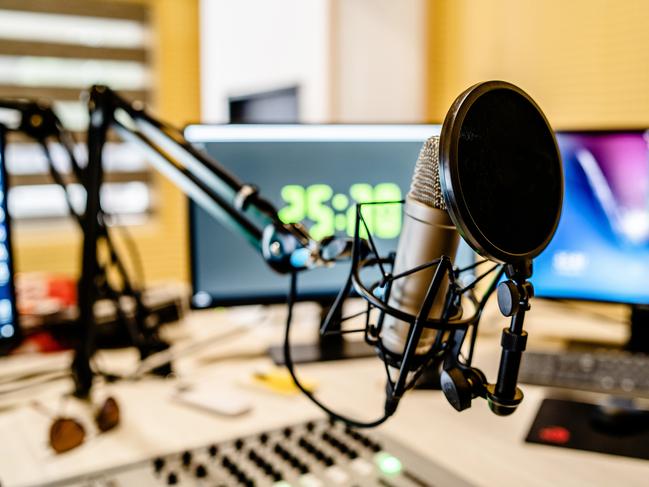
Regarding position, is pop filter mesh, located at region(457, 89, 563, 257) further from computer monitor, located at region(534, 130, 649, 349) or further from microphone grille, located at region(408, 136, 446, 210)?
computer monitor, located at region(534, 130, 649, 349)

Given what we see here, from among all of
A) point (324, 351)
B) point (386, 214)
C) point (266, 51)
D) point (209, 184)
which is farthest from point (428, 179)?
point (266, 51)

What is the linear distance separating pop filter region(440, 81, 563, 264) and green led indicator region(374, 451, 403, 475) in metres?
0.43

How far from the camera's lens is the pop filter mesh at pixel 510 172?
39cm

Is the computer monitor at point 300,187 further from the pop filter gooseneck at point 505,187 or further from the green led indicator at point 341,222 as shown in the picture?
the pop filter gooseneck at point 505,187

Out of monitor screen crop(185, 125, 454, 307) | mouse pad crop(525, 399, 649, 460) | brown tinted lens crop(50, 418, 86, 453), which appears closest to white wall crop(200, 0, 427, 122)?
monitor screen crop(185, 125, 454, 307)

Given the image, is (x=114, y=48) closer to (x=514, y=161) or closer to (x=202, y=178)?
(x=202, y=178)

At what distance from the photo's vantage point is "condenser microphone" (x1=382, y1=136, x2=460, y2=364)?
46 cm

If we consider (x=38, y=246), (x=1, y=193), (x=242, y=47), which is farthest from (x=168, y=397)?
(x=38, y=246)

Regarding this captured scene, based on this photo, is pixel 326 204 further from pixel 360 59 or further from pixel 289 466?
pixel 360 59

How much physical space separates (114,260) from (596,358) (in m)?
0.90

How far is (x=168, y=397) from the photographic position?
1.07 metres

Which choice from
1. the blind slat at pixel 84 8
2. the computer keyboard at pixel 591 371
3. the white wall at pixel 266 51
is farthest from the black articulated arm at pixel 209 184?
the blind slat at pixel 84 8

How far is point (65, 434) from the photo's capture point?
0.87 metres

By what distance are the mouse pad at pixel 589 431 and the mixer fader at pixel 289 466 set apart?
0.23 m
